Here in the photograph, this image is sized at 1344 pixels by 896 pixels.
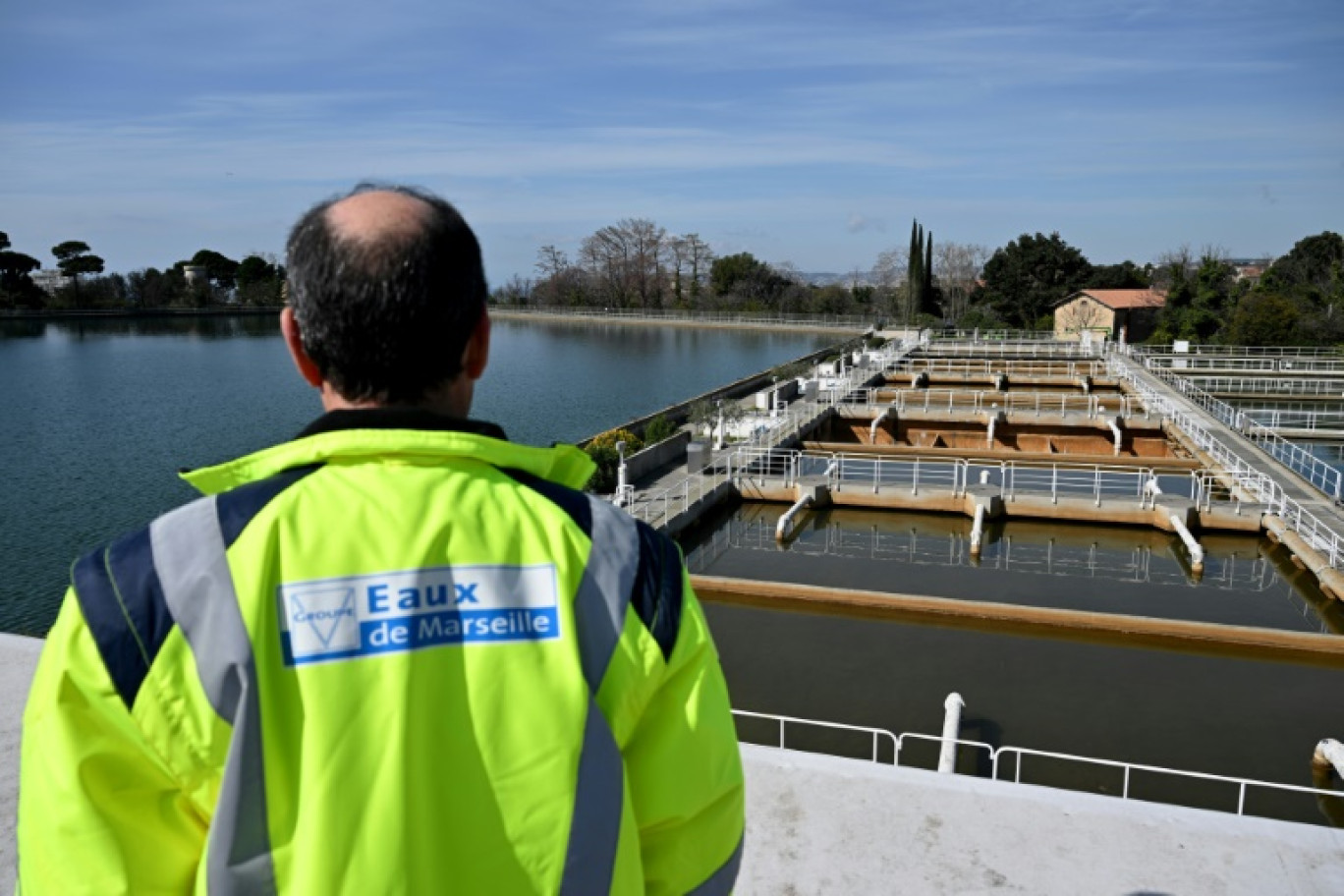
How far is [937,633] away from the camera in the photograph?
10.6m

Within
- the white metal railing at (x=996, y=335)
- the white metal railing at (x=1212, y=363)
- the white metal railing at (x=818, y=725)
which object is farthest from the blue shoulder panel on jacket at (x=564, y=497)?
the white metal railing at (x=996, y=335)

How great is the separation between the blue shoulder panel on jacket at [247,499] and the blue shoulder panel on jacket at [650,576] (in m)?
0.24

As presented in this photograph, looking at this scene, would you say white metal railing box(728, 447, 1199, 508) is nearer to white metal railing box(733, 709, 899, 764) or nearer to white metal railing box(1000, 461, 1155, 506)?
white metal railing box(1000, 461, 1155, 506)

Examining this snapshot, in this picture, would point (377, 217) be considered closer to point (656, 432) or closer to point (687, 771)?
point (687, 771)

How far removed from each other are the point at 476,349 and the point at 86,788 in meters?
0.63

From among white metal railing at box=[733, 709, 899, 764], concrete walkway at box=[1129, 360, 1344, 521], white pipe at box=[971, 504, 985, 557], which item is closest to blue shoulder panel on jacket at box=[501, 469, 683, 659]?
white metal railing at box=[733, 709, 899, 764]

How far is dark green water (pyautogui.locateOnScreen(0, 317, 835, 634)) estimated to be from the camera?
16188 mm

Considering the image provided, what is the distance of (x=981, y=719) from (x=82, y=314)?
74.8 m

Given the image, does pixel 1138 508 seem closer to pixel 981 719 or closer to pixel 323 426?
pixel 981 719

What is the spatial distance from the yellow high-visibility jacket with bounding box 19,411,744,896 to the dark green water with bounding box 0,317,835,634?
12690 millimetres

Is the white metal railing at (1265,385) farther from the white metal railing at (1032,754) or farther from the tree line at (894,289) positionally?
the white metal railing at (1032,754)

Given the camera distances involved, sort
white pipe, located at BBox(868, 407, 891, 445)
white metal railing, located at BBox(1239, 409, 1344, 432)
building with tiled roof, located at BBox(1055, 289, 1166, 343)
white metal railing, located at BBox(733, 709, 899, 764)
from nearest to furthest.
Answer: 1. white metal railing, located at BBox(733, 709, 899, 764)
2. white pipe, located at BBox(868, 407, 891, 445)
3. white metal railing, located at BBox(1239, 409, 1344, 432)
4. building with tiled roof, located at BBox(1055, 289, 1166, 343)

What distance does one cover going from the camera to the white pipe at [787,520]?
14.6 metres

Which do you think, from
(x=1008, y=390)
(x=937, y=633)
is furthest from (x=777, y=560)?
(x=1008, y=390)
